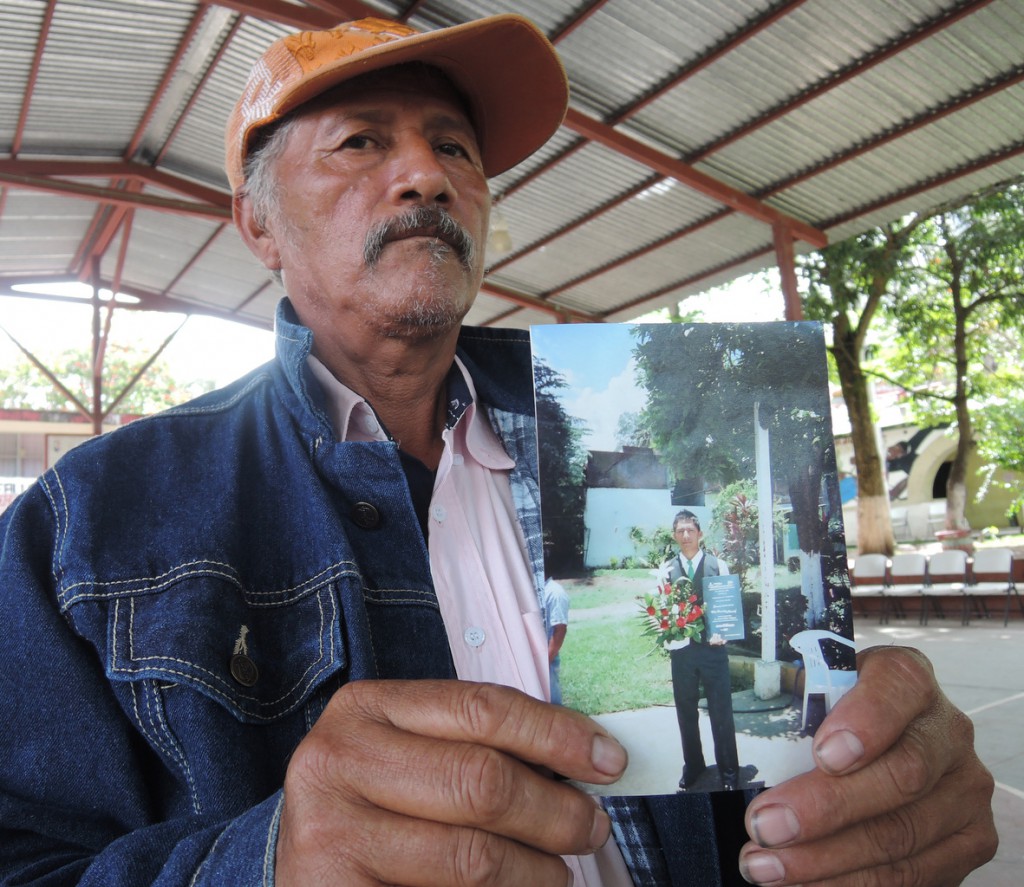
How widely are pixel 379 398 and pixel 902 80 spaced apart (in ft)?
21.6

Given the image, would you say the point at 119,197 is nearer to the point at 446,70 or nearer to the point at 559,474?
the point at 446,70

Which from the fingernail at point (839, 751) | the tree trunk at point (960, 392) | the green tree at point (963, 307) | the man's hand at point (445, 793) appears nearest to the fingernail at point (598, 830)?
the man's hand at point (445, 793)

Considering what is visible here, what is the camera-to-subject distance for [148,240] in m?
13.7

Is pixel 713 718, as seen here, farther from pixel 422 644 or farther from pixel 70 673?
pixel 70 673

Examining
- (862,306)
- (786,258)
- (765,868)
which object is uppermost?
(862,306)

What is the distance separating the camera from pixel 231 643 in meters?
1.03

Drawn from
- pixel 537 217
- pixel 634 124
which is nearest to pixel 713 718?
pixel 634 124

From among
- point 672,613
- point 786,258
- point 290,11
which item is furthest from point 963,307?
point 672,613

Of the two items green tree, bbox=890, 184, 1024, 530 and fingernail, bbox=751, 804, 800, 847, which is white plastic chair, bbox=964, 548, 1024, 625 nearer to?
green tree, bbox=890, 184, 1024, 530

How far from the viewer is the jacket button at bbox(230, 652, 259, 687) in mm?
1017

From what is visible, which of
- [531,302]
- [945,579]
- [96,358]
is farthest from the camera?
[96,358]

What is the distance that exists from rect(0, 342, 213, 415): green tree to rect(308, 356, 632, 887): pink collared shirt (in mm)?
35658

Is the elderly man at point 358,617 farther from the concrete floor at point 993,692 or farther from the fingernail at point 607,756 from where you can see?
the concrete floor at point 993,692

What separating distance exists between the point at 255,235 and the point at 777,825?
1.33m
